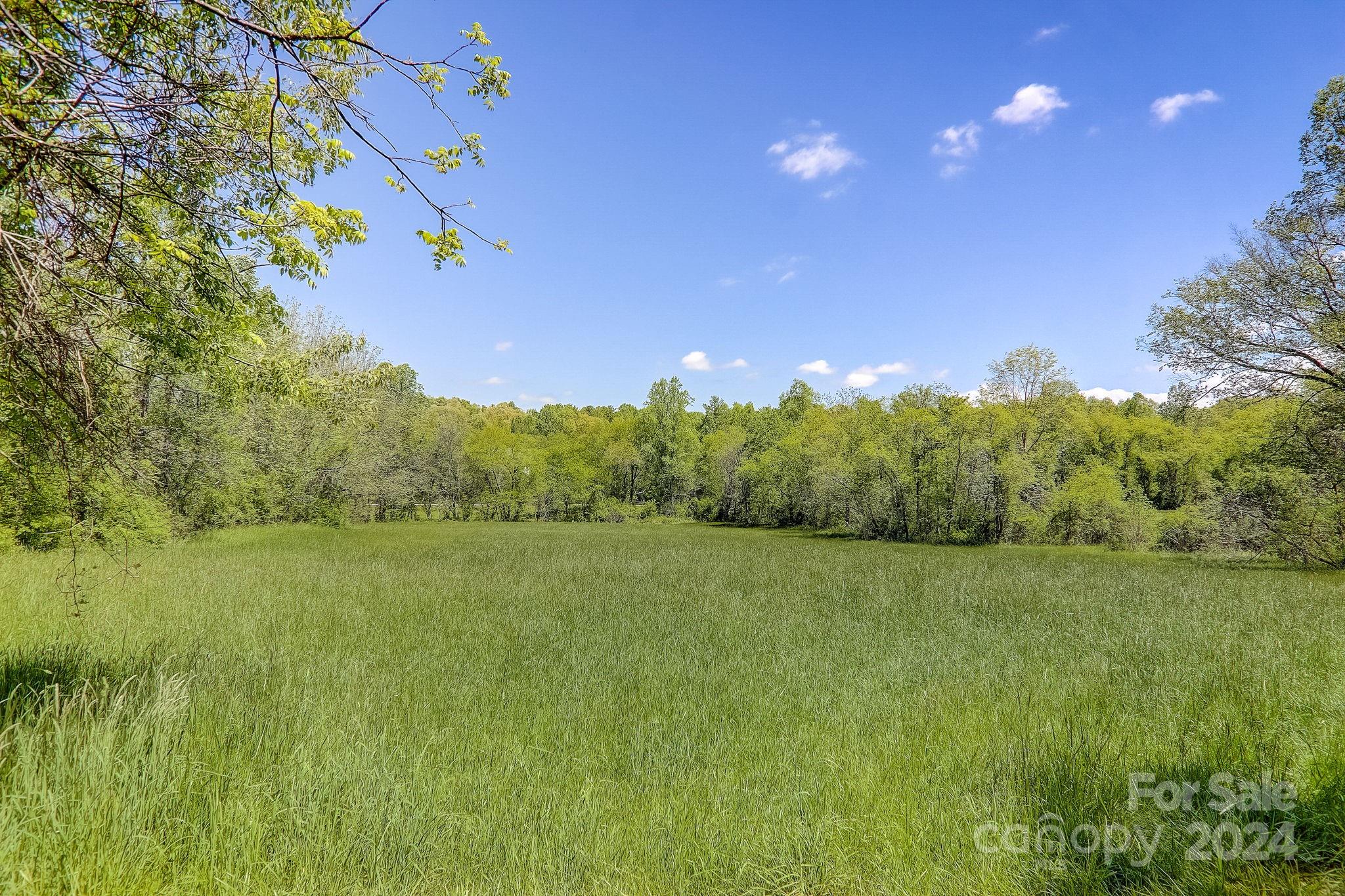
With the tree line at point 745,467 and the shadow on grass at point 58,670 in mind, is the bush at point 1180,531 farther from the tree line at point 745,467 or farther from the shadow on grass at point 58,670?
the shadow on grass at point 58,670

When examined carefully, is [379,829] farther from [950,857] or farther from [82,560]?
[82,560]

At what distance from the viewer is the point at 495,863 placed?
3576 mm

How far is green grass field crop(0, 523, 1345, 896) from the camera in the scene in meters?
3.41

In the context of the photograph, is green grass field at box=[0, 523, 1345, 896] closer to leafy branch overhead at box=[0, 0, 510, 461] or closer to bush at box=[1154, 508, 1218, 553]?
leafy branch overhead at box=[0, 0, 510, 461]

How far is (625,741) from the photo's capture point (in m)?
5.41

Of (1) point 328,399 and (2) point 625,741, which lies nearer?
(2) point 625,741

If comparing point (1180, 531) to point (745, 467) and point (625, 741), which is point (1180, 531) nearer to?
point (745, 467)

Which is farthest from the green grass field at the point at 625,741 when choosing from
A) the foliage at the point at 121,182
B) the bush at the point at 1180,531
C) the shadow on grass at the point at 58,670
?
the bush at the point at 1180,531

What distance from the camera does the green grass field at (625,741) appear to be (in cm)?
341

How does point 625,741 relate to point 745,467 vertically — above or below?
below

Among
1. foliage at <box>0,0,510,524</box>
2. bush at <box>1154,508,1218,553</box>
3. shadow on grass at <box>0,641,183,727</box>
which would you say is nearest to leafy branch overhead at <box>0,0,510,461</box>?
foliage at <box>0,0,510,524</box>

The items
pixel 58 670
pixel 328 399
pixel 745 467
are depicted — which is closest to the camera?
pixel 58 670

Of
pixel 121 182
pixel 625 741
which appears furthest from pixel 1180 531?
pixel 121 182

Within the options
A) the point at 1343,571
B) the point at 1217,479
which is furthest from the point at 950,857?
the point at 1217,479
